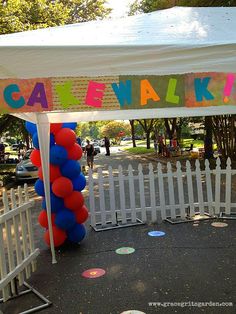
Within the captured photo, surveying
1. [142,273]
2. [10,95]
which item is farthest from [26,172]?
[10,95]

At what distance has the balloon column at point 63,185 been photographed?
19.0 feet

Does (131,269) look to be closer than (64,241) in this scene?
Yes

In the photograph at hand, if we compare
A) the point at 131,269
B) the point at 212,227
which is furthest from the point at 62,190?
the point at 212,227

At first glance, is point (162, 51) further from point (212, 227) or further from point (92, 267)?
point (212, 227)

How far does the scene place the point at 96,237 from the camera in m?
6.49

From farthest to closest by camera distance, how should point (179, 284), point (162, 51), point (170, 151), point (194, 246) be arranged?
1. point (170, 151)
2. point (194, 246)
3. point (179, 284)
4. point (162, 51)

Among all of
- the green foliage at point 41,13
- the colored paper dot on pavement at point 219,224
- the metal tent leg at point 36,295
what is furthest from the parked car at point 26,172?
the metal tent leg at point 36,295

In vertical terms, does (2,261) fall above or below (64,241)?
above

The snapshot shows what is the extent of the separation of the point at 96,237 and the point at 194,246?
181 centimetres

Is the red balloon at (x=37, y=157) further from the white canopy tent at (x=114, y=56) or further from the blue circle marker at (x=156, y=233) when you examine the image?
the white canopy tent at (x=114, y=56)

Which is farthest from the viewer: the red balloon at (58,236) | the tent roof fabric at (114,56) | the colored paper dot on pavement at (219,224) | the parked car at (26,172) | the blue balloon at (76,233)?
the parked car at (26,172)

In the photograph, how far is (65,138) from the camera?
19.3 ft

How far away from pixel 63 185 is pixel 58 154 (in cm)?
51

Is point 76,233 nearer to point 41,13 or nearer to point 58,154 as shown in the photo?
point 58,154
